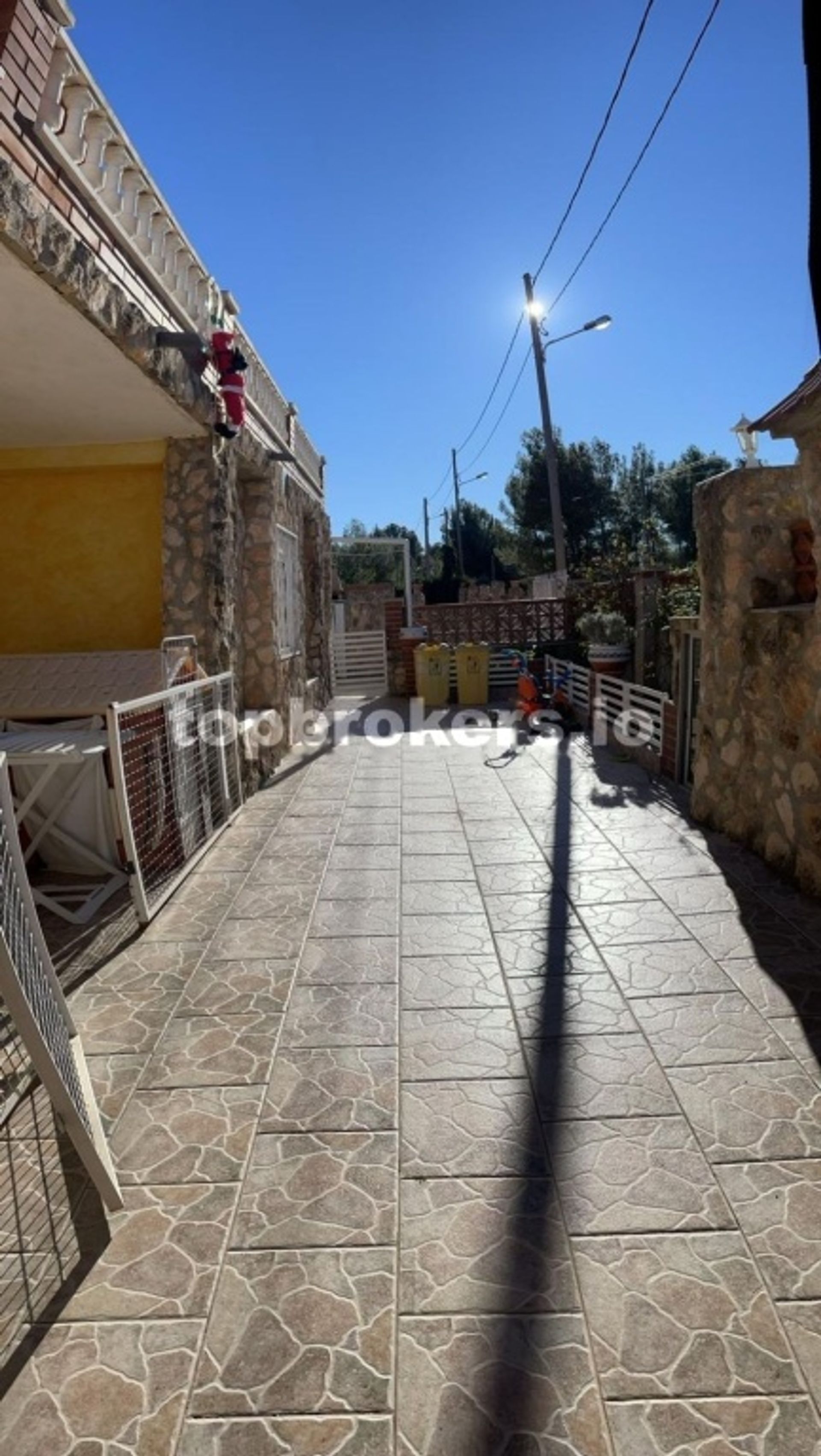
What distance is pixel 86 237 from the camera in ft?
13.0

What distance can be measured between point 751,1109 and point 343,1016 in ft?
→ 4.91

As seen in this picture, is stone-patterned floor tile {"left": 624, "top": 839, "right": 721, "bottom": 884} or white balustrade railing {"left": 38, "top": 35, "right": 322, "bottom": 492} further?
stone-patterned floor tile {"left": 624, "top": 839, "right": 721, "bottom": 884}

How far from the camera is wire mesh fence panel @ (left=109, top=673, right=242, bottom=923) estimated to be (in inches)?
155

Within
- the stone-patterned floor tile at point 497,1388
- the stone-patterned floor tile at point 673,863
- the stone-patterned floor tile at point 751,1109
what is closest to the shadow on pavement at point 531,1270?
the stone-patterned floor tile at point 497,1388

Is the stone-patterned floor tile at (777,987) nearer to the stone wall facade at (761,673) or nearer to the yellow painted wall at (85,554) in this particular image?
the stone wall facade at (761,673)

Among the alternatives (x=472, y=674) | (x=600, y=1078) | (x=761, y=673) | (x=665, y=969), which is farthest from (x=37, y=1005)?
(x=472, y=674)

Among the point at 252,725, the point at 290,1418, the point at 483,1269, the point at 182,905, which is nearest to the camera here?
the point at 290,1418

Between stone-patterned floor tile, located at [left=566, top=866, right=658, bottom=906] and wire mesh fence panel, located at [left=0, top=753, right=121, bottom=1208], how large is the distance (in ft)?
8.79

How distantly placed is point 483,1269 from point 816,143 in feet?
9.81

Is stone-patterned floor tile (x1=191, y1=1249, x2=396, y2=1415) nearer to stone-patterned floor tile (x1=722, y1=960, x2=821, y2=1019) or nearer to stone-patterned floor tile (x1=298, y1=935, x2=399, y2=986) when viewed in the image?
stone-patterned floor tile (x1=298, y1=935, x2=399, y2=986)

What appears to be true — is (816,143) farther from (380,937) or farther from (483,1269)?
(380,937)

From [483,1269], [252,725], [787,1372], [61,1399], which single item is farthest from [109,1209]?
[252,725]

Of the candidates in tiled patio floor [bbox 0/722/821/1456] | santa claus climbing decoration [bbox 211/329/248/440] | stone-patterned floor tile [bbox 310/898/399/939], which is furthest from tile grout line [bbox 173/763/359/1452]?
santa claus climbing decoration [bbox 211/329/248/440]

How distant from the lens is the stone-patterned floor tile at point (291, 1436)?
4.80 feet
